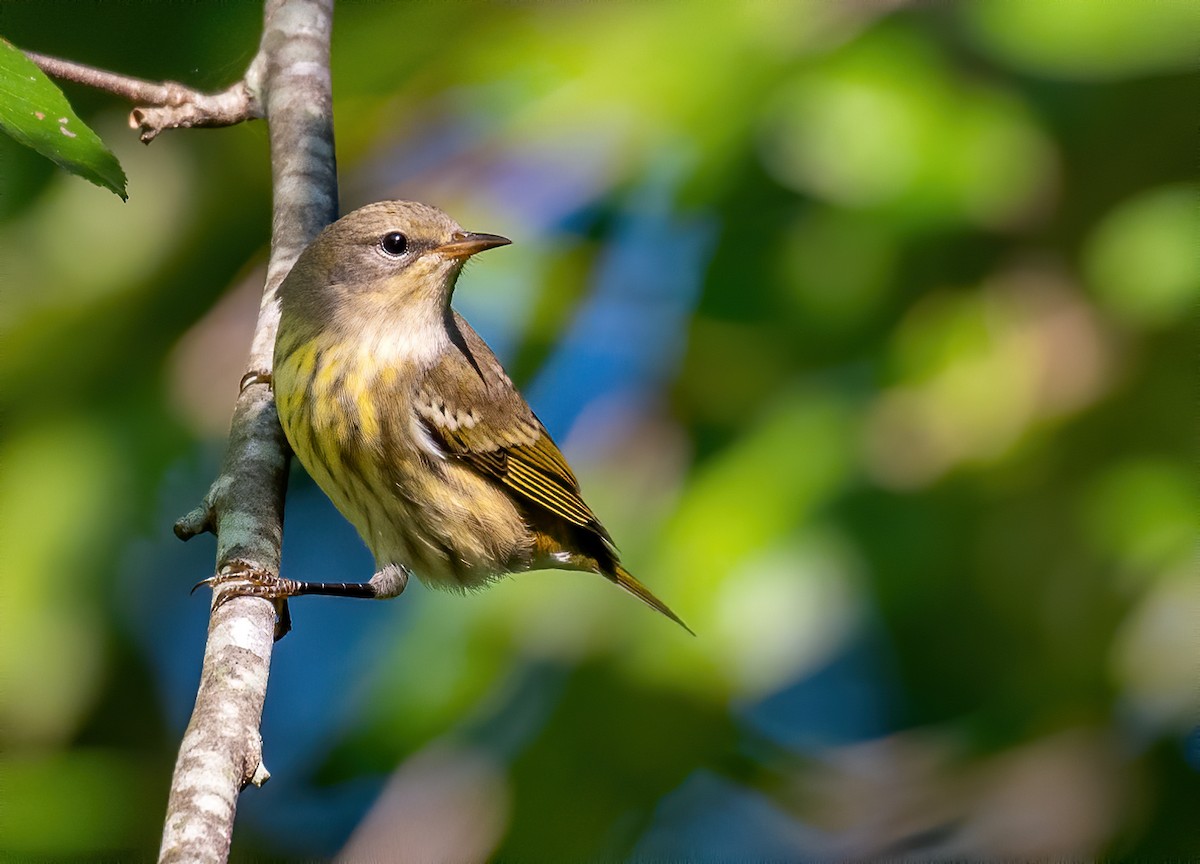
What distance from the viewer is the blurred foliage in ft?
9.73

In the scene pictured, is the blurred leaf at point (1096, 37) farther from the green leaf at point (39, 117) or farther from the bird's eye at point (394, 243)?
the green leaf at point (39, 117)

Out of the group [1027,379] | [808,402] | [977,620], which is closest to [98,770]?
[808,402]

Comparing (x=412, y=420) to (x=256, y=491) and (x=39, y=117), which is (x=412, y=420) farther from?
(x=39, y=117)

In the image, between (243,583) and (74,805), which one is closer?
(243,583)

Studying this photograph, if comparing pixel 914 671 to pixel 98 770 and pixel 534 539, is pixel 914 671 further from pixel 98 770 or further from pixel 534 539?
pixel 98 770

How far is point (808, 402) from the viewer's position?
308cm

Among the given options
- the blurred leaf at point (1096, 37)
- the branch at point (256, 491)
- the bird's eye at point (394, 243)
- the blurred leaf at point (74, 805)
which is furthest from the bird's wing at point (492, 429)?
the blurred leaf at point (1096, 37)

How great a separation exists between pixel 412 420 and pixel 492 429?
1.20 feet

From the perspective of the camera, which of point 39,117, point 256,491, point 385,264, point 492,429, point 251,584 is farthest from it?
point 492,429

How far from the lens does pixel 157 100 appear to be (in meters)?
3.08

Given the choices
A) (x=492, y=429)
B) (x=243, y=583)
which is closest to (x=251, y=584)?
(x=243, y=583)

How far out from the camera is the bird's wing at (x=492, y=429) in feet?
11.6

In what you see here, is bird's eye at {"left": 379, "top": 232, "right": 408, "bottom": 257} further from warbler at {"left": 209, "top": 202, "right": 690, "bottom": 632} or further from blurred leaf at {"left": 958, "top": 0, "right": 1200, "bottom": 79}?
blurred leaf at {"left": 958, "top": 0, "right": 1200, "bottom": 79}

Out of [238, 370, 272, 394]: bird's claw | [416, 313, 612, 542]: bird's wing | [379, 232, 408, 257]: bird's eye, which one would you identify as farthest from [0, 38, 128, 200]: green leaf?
[416, 313, 612, 542]: bird's wing
